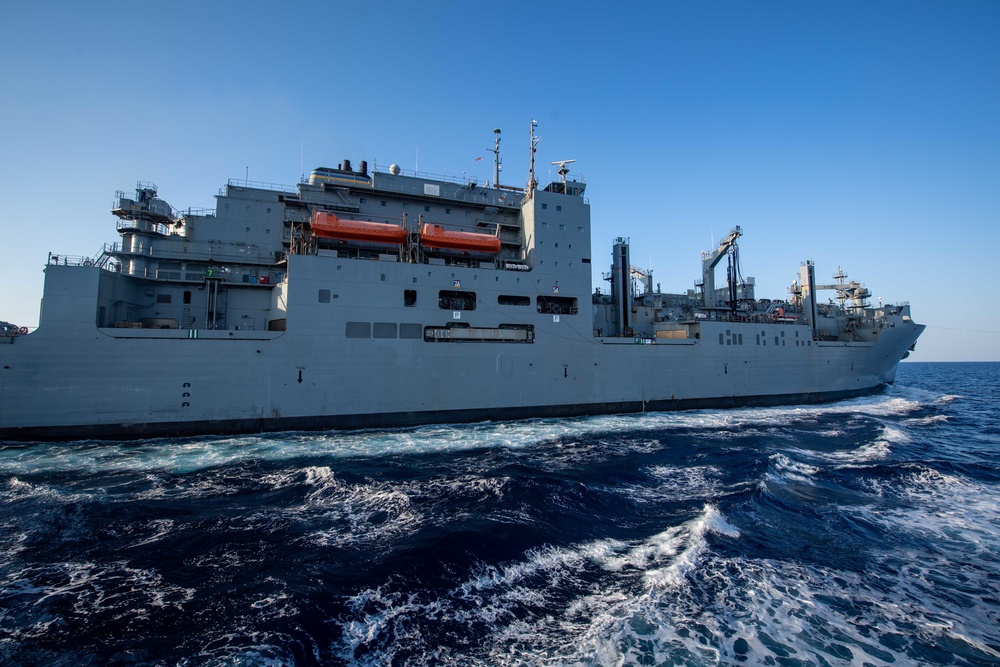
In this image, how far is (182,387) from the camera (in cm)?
1509

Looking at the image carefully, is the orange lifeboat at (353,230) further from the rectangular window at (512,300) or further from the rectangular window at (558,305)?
the rectangular window at (558,305)

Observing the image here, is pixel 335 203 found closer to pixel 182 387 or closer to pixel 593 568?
pixel 182 387

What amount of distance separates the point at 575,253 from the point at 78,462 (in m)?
18.8

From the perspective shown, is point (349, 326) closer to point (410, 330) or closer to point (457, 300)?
point (410, 330)

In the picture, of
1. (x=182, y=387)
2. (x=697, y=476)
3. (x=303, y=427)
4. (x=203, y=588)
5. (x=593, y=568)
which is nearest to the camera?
(x=203, y=588)

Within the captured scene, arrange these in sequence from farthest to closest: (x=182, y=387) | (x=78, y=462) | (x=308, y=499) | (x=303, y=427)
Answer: (x=303, y=427), (x=182, y=387), (x=78, y=462), (x=308, y=499)

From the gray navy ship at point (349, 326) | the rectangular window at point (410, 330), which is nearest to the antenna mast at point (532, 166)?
the gray navy ship at point (349, 326)

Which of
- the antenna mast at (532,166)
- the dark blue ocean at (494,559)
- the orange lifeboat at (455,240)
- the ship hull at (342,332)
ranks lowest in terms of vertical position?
the dark blue ocean at (494,559)

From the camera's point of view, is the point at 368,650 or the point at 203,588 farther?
the point at 203,588

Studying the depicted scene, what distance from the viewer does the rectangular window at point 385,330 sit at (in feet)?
57.1

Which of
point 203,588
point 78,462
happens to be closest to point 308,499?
point 203,588

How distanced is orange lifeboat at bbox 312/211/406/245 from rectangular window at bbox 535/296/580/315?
6.82 metres

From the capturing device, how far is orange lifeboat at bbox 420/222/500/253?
747 inches

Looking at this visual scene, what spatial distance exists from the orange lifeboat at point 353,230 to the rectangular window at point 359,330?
3.74 metres
